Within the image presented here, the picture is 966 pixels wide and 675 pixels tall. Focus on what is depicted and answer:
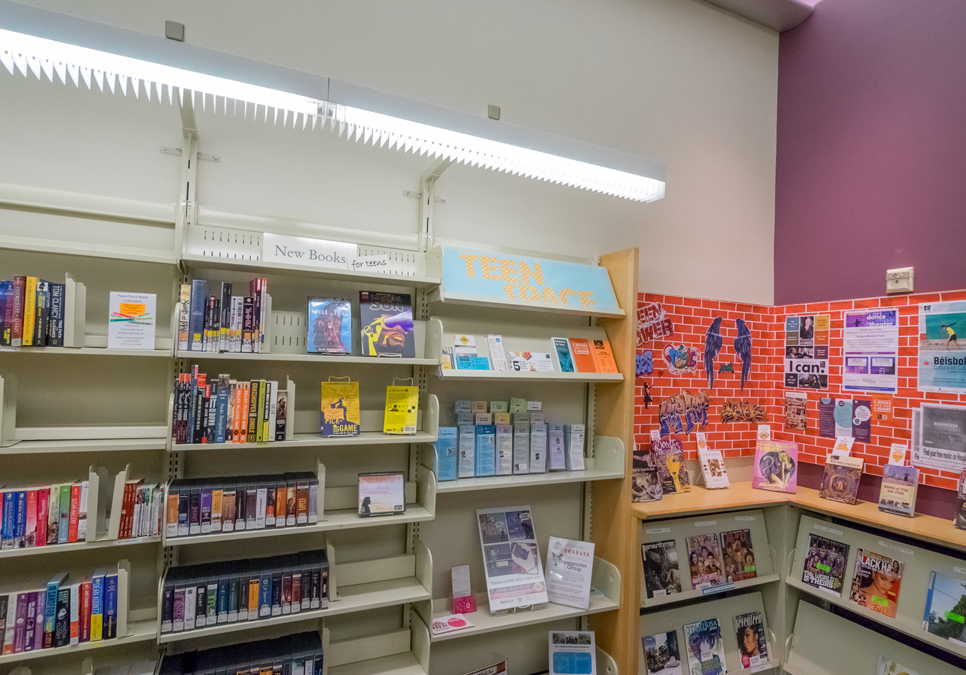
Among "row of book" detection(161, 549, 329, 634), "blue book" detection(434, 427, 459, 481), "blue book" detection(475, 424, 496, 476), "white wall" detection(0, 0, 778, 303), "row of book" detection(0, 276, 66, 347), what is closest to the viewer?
"row of book" detection(0, 276, 66, 347)

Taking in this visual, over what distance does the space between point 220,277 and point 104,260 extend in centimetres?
43

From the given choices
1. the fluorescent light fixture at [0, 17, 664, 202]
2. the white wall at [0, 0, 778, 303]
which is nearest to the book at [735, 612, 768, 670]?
the white wall at [0, 0, 778, 303]

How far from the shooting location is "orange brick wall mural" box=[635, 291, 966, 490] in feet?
9.71

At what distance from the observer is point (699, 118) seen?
3.60m

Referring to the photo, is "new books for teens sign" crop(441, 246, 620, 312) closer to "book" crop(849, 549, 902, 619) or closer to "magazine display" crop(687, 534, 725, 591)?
"magazine display" crop(687, 534, 725, 591)

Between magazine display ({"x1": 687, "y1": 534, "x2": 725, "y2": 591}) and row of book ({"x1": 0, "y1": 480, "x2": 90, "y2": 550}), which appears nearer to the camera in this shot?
row of book ({"x1": 0, "y1": 480, "x2": 90, "y2": 550})

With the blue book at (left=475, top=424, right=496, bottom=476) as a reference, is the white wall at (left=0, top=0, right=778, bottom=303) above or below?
above

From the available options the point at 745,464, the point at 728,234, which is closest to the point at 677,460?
the point at 745,464

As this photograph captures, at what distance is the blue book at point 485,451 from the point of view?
2682 mm

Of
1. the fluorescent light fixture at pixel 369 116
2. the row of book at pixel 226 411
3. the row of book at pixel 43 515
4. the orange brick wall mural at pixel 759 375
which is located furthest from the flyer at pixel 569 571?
the row of book at pixel 43 515

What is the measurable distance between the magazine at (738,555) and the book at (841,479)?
0.51m

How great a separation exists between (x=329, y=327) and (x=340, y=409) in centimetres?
37

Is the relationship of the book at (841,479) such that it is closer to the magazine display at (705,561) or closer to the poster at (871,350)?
the poster at (871,350)

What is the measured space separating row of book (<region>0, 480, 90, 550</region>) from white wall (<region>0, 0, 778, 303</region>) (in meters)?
1.20
